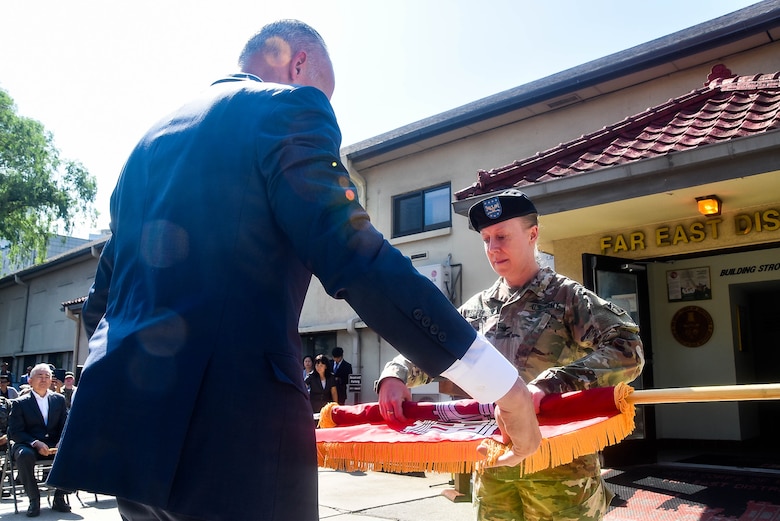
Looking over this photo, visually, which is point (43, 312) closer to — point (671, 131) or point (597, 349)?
point (671, 131)

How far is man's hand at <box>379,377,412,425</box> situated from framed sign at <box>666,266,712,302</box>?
31.0 feet

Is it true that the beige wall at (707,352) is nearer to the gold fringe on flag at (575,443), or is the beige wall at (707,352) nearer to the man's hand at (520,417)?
the gold fringe on flag at (575,443)

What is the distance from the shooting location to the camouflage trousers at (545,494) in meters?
2.44

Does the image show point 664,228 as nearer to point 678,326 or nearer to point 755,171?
point 755,171

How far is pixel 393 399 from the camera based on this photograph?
2631mm

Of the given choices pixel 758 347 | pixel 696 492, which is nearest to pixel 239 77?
pixel 696 492

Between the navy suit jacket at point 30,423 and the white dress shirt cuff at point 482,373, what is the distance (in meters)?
8.58

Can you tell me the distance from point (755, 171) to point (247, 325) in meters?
5.77

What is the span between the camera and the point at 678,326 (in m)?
11.0

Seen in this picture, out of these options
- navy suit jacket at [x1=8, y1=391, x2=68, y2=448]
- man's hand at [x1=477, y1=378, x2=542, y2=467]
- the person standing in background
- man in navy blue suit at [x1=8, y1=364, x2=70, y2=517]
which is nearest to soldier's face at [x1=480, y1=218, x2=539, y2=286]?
man's hand at [x1=477, y1=378, x2=542, y2=467]

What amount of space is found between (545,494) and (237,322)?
1597 mm

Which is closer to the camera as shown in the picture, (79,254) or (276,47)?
(276,47)

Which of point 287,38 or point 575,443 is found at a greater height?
point 287,38

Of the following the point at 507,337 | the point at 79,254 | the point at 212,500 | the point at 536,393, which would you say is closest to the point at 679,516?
the point at 507,337
